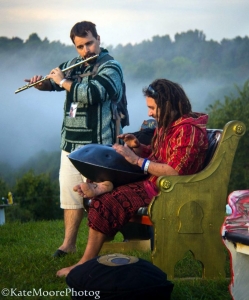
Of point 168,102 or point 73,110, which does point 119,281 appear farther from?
point 73,110

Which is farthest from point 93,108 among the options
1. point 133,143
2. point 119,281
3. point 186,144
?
point 119,281

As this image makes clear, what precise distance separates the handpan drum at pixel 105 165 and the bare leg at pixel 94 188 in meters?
0.05

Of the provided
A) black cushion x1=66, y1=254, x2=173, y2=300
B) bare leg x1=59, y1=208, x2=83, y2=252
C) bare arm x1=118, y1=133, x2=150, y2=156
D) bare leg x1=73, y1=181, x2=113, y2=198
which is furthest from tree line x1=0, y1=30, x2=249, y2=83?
black cushion x1=66, y1=254, x2=173, y2=300

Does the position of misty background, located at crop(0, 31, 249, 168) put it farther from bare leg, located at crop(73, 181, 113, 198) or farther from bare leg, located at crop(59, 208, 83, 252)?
bare leg, located at crop(73, 181, 113, 198)

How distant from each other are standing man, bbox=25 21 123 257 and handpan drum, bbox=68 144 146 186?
702 mm

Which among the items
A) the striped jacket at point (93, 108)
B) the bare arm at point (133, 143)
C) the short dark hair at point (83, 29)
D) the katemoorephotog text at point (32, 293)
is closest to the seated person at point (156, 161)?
the bare arm at point (133, 143)

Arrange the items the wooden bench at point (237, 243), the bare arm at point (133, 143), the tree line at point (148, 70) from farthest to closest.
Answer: the tree line at point (148, 70)
the bare arm at point (133, 143)
the wooden bench at point (237, 243)

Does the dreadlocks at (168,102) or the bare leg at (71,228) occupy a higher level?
the dreadlocks at (168,102)

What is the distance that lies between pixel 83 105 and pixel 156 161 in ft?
3.42

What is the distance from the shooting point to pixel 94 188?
486 centimetres

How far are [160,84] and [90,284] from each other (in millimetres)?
1764

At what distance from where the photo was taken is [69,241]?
19.2ft

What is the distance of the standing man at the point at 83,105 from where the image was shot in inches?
223

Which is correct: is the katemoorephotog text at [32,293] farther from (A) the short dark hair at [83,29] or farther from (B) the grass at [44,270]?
(A) the short dark hair at [83,29]
